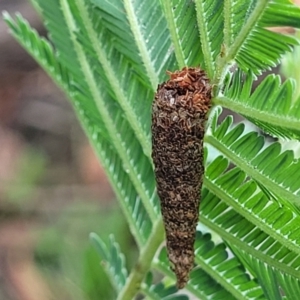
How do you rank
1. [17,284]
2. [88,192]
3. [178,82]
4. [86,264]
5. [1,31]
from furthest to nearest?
1. [1,31]
2. [88,192]
3. [17,284]
4. [86,264]
5. [178,82]

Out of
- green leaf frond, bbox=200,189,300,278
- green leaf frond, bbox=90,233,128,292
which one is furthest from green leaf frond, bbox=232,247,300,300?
green leaf frond, bbox=90,233,128,292

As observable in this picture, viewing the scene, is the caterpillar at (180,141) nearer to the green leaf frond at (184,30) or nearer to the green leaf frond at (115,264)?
the green leaf frond at (184,30)

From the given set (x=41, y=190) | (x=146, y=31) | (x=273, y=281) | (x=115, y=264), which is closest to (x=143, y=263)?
(x=115, y=264)

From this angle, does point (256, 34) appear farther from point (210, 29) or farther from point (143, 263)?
point (143, 263)

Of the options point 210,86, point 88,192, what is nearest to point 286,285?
point 210,86

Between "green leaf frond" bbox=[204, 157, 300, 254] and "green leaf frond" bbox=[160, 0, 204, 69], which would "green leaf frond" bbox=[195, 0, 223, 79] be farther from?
"green leaf frond" bbox=[204, 157, 300, 254]

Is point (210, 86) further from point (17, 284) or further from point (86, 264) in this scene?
point (17, 284)
